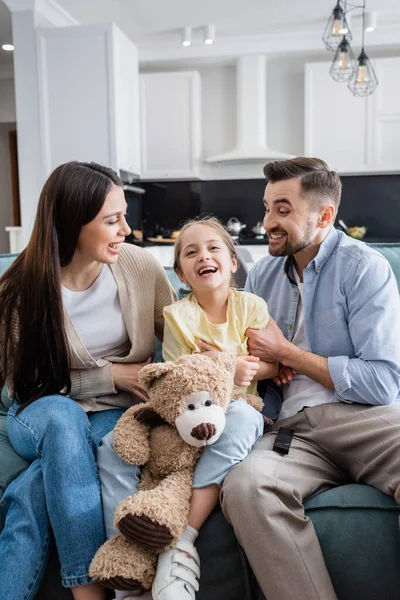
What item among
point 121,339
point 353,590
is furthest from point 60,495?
point 353,590

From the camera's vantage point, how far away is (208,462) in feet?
4.28

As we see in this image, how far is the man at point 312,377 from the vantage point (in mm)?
1158

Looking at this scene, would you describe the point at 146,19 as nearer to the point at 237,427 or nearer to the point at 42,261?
the point at 42,261

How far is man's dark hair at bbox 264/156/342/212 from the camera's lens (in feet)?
5.31

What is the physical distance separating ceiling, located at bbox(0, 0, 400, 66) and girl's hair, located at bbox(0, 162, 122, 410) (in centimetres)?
383

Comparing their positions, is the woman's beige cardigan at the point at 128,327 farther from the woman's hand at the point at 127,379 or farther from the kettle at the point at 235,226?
the kettle at the point at 235,226

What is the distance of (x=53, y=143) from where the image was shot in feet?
15.4

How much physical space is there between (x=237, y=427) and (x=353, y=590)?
420 mm

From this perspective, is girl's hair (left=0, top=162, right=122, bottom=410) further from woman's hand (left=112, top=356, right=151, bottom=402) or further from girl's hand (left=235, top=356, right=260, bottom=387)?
girl's hand (left=235, top=356, right=260, bottom=387)

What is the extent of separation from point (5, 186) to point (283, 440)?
7100 mm

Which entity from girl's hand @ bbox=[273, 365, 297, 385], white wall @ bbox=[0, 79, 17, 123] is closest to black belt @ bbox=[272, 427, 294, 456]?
girl's hand @ bbox=[273, 365, 297, 385]

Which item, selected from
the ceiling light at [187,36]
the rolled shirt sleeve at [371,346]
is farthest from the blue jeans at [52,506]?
the ceiling light at [187,36]

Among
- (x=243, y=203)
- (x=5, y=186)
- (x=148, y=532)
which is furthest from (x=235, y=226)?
(x=148, y=532)

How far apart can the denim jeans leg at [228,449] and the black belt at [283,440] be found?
0.07m
